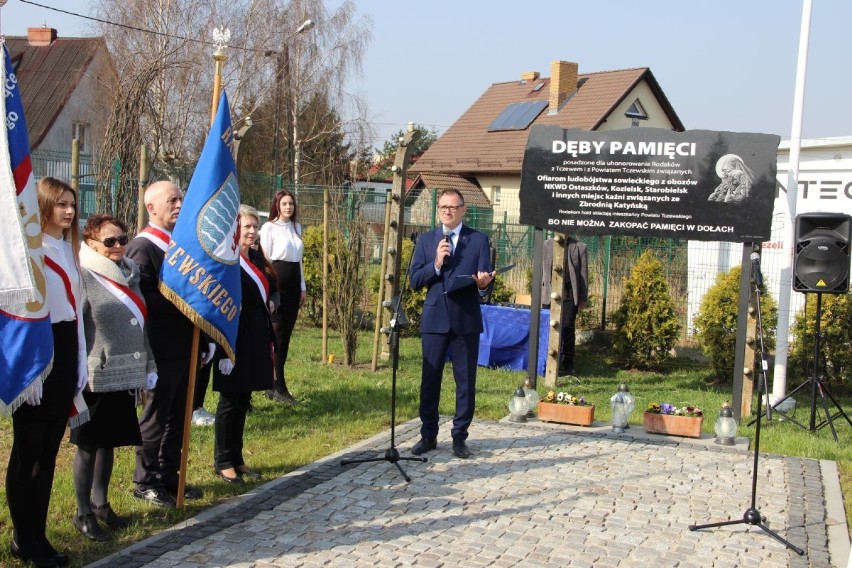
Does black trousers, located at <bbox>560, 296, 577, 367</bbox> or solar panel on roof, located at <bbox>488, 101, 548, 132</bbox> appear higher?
solar panel on roof, located at <bbox>488, 101, 548, 132</bbox>

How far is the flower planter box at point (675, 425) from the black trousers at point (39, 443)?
546 centimetres

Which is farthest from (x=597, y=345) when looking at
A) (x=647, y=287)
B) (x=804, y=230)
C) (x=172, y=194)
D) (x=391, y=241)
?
(x=172, y=194)

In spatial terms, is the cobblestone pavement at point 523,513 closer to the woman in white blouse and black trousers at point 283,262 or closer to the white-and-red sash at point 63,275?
the white-and-red sash at point 63,275

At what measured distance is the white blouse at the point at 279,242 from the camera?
29.5 ft

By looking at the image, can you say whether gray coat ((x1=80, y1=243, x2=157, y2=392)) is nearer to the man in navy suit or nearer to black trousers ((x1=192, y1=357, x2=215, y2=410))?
black trousers ((x1=192, y1=357, x2=215, y2=410))

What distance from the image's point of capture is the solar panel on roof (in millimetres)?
34213

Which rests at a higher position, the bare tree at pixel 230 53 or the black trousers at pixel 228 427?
the bare tree at pixel 230 53

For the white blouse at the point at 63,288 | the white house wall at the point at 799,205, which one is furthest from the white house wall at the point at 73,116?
the white blouse at the point at 63,288

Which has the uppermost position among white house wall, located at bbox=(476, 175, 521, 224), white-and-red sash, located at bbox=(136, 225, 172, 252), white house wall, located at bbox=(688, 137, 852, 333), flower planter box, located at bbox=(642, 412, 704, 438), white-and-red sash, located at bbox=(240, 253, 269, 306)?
white house wall, located at bbox=(476, 175, 521, 224)

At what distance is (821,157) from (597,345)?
4098 millimetres

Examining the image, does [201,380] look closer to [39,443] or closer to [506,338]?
[39,443]

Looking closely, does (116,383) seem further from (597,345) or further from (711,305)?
(597,345)

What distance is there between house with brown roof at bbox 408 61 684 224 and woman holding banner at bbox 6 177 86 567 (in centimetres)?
2723

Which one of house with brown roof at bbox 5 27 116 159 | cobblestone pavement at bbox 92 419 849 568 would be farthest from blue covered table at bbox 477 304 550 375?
house with brown roof at bbox 5 27 116 159
